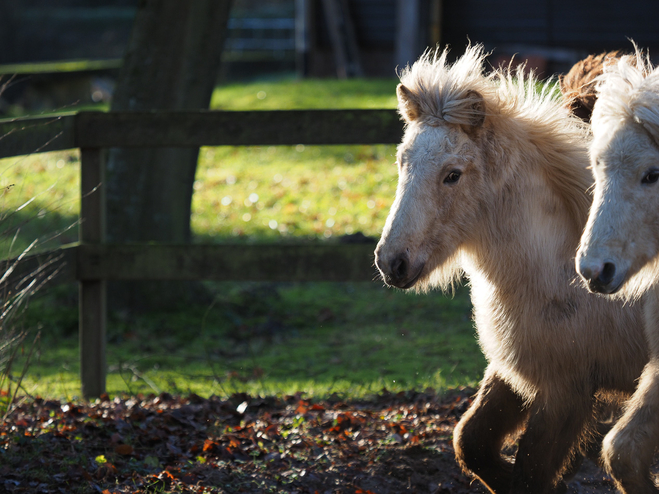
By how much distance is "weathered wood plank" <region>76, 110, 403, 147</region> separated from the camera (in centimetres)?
455

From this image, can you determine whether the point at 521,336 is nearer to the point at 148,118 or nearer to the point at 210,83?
the point at 148,118

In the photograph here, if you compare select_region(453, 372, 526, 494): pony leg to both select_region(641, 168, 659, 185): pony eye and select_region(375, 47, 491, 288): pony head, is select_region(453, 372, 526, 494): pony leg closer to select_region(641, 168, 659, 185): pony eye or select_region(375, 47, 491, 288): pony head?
select_region(375, 47, 491, 288): pony head

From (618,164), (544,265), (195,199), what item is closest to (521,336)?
(544,265)

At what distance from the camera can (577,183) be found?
328 cm

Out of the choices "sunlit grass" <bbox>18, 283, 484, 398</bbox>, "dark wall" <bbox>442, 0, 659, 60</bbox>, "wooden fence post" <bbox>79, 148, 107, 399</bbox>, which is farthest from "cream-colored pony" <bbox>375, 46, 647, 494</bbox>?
"dark wall" <bbox>442, 0, 659, 60</bbox>

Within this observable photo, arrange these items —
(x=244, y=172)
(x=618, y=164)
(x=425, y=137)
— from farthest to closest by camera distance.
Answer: (x=244, y=172)
(x=425, y=137)
(x=618, y=164)

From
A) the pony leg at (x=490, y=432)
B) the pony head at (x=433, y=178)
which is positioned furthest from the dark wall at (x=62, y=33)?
the pony leg at (x=490, y=432)

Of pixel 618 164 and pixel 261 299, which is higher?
pixel 618 164

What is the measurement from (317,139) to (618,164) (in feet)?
7.48

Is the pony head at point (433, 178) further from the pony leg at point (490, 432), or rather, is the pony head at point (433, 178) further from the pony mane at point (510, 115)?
the pony leg at point (490, 432)

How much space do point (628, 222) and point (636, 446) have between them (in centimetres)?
82

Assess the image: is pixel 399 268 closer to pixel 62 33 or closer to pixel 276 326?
pixel 276 326

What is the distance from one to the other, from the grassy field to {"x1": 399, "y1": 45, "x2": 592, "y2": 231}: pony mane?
1.81m

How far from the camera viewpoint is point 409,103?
10.6ft
